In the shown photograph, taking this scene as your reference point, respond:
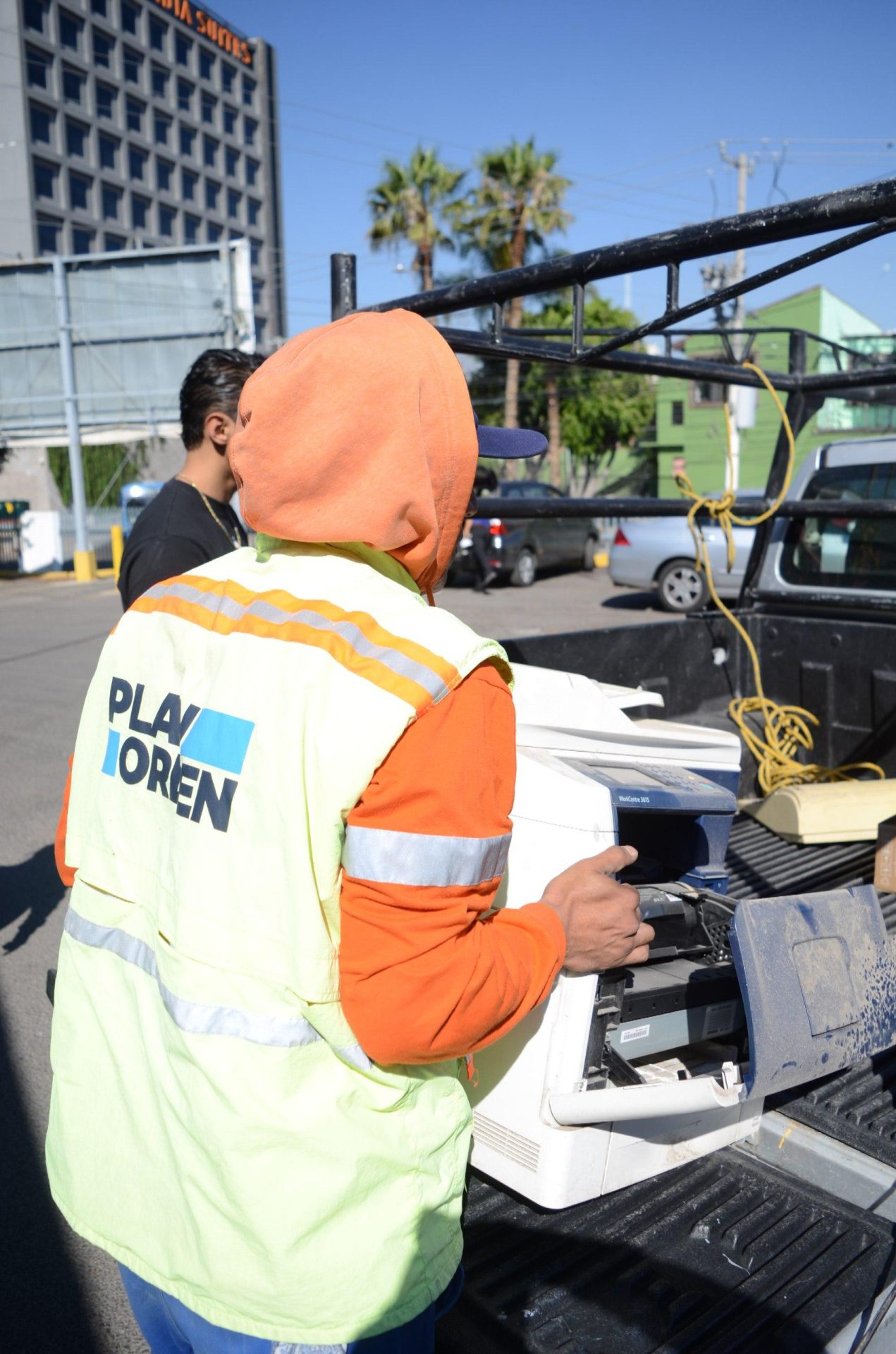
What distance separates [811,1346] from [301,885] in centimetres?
107

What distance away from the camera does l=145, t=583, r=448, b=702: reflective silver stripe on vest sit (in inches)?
44.9

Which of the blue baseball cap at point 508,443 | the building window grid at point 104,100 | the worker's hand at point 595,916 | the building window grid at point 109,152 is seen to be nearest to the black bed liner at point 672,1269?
the worker's hand at point 595,916

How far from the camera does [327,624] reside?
1203 millimetres

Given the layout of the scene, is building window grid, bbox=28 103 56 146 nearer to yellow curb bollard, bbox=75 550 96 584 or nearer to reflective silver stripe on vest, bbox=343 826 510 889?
yellow curb bollard, bbox=75 550 96 584

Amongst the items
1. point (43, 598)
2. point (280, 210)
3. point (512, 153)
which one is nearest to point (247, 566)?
point (43, 598)

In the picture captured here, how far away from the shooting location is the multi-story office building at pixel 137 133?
51.1 m

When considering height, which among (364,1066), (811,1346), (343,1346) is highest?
(364,1066)

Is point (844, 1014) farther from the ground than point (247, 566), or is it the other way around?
point (247, 566)

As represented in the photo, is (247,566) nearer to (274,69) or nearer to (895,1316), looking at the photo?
(895,1316)

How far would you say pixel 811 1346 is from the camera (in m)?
1.52

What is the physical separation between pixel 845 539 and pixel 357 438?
3.80m

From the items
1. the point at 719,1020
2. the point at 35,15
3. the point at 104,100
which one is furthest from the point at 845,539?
the point at 104,100

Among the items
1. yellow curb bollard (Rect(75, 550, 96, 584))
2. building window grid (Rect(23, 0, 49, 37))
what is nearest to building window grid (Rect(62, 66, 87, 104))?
building window grid (Rect(23, 0, 49, 37))

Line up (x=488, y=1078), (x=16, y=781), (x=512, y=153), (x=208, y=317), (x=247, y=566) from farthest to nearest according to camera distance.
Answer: (x=512, y=153) → (x=208, y=317) → (x=16, y=781) → (x=488, y=1078) → (x=247, y=566)
